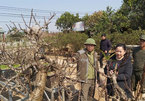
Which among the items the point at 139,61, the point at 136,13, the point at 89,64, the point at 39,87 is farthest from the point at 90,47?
the point at 136,13

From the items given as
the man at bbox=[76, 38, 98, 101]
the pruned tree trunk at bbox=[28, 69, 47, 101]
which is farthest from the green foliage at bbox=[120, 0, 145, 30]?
the pruned tree trunk at bbox=[28, 69, 47, 101]

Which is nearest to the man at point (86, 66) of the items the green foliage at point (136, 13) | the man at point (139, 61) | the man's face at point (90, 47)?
the man's face at point (90, 47)

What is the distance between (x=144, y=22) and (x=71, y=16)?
95.6 feet

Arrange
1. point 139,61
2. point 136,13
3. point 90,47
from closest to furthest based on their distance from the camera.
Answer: point 90,47 < point 139,61 < point 136,13

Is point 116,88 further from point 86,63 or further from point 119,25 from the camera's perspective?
point 119,25

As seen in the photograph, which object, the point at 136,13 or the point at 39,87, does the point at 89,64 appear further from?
the point at 136,13

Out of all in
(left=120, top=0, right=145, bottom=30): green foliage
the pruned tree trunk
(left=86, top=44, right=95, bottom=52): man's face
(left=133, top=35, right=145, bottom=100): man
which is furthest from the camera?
(left=120, top=0, right=145, bottom=30): green foliage

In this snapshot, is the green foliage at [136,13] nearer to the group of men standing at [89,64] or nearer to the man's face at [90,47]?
the group of men standing at [89,64]

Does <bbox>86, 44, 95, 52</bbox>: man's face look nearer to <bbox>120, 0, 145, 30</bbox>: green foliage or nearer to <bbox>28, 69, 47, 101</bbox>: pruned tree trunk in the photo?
<bbox>28, 69, 47, 101</bbox>: pruned tree trunk

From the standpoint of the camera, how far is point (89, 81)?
2.92 m

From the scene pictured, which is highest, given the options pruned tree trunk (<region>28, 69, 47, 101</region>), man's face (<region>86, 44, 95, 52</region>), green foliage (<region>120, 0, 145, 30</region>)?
green foliage (<region>120, 0, 145, 30</region>)

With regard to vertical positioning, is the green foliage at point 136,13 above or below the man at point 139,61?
above

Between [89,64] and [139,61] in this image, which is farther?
[139,61]

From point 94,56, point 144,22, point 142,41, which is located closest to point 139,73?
point 142,41
